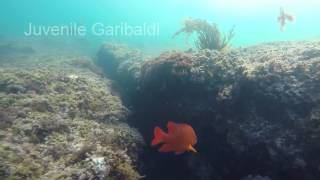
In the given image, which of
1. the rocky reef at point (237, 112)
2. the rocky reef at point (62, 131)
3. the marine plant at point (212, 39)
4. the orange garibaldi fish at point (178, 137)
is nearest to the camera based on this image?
the orange garibaldi fish at point (178, 137)

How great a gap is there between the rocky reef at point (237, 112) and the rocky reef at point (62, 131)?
0.85m

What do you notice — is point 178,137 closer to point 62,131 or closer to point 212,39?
point 62,131

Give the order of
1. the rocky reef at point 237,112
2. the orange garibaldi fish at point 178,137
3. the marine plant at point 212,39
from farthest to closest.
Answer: the marine plant at point 212,39, the rocky reef at point 237,112, the orange garibaldi fish at point 178,137

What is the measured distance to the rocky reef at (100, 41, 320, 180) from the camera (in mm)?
5418

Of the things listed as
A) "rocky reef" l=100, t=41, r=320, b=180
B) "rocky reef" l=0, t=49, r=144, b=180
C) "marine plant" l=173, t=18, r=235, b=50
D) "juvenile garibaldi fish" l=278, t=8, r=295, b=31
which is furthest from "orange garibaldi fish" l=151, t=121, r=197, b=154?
"juvenile garibaldi fish" l=278, t=8, r=295, b=31

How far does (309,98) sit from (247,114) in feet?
3.59

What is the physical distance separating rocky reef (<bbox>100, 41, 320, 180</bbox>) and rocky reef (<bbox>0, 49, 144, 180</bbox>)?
850 millimetres

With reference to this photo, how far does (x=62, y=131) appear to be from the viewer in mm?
6461

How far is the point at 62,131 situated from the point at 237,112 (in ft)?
11.0

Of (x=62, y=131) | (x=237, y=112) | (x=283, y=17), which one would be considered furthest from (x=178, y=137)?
(x=283, y=17)

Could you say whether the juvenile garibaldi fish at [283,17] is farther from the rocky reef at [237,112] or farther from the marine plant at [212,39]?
the rocky reef at [237,112]

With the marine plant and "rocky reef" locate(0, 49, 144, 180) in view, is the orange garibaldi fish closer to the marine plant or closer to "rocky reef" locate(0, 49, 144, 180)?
"rocky reef" locate(0, 49, 144, 180)

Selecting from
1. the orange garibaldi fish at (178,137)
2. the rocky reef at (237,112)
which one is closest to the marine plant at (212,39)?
the rocky reef at (237,112)

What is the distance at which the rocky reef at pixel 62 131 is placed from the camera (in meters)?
5.12
